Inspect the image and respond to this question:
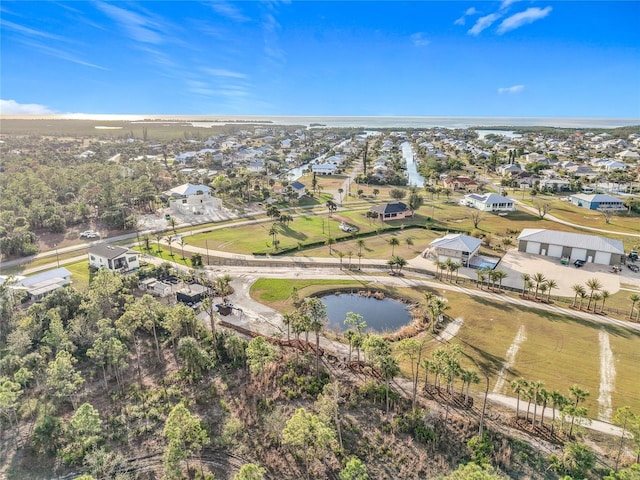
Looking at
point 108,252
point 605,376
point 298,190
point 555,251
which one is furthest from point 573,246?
point 108,252

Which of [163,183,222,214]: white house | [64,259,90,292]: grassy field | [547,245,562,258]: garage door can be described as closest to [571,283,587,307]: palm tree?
[547,245,562,258]: garage door

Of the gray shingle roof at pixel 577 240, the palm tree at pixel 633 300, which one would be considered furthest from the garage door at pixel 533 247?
the palm tree at pixel 633 300

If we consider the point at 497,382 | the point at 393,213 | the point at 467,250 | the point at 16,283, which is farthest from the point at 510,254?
the point at 16,283

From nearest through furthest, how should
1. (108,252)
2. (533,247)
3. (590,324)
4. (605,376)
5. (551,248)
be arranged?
(605,376) < (590,324) < (108,252) < (551,248) < (533,247)

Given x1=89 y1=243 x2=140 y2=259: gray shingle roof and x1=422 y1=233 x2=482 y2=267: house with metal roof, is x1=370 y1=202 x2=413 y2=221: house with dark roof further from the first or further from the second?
x1=89 y1=243 x2=140 y2=259: gray shingle roof

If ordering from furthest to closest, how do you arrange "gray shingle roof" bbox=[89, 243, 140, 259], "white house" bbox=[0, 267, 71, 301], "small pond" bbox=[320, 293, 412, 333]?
"gray shingle roof" bbox=[89, 243, 140, 259] < "white house" bbox=[0, 267, 71, 301] < "small pond" bbox=[320, 293, 412, 333]

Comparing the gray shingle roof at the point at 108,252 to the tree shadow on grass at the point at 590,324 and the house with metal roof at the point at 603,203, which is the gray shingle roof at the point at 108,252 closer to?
the tree shadow on grass at the point at 590,324

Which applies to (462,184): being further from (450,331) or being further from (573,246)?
(450,331)
